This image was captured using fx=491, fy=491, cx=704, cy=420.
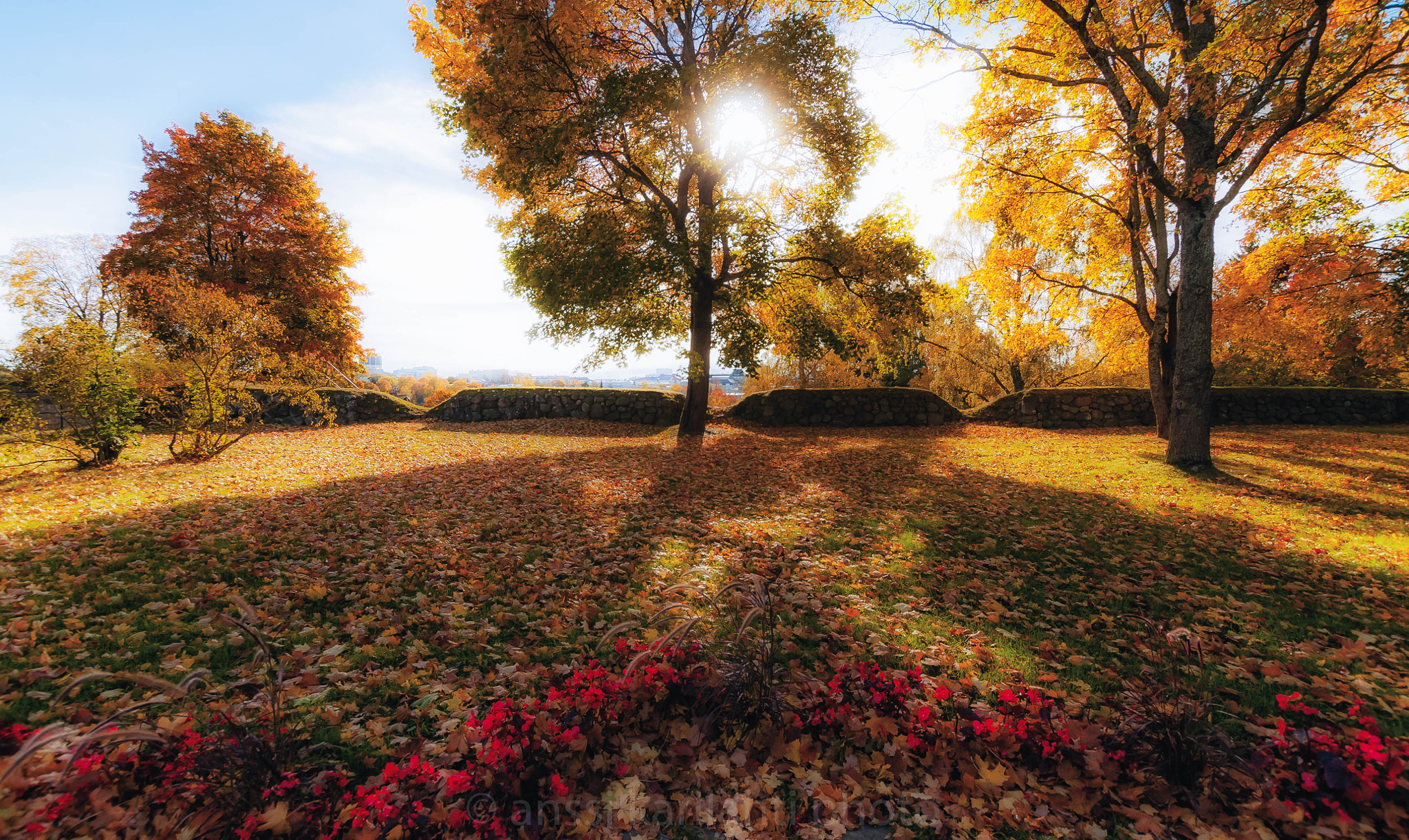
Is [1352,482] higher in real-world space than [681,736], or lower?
higher

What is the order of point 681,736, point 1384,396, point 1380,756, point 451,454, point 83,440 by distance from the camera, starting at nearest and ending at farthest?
point 1380,756 → point 681,736 → point 83,440 → point 451,454 → point 1384,396

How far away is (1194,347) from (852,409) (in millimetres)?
8927

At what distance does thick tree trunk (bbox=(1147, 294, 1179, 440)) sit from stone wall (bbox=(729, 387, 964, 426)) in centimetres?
559

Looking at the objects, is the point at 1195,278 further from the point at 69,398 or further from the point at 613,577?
the point at 69,398

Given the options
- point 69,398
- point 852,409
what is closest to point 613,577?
point 69,398

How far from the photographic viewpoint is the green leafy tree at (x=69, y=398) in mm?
7039

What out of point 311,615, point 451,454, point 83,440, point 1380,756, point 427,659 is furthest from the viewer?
point 451,454

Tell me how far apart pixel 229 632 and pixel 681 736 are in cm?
338

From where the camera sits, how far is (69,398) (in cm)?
746

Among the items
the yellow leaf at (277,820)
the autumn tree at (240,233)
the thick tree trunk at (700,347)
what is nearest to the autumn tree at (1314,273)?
the thick tree trunk at (700,347)

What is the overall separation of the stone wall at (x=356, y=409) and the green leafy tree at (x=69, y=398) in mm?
8155

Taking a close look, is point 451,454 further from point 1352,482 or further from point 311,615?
point 1352,482

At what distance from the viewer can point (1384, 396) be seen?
587 inches

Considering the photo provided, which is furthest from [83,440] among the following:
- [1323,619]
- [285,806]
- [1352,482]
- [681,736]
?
[1352,482]
